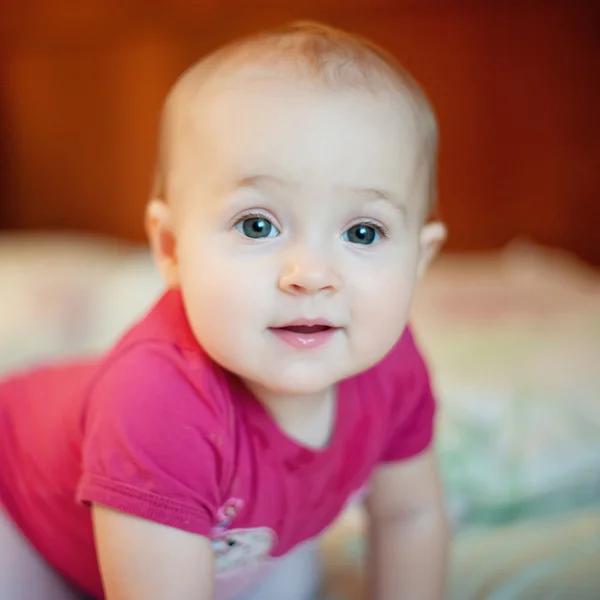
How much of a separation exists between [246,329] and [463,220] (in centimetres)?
148

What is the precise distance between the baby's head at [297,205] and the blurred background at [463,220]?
368 mm

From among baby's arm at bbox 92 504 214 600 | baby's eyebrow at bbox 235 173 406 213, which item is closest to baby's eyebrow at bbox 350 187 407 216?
baby's eyebrow at bbox 235 173 406 213

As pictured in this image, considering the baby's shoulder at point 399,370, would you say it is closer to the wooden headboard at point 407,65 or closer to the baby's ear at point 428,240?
the baby's ear at point 428,240

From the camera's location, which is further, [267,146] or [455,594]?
[455,594]

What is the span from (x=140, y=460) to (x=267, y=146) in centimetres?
23

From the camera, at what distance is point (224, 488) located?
1.99ft

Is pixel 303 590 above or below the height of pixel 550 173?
below

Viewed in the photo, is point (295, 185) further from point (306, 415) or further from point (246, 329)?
point (306, 415)

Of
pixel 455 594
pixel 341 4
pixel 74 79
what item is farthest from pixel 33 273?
pixel 455 594

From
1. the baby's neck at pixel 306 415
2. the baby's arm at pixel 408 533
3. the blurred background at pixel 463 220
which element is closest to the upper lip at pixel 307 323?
the baby's neck at pixel 306 415

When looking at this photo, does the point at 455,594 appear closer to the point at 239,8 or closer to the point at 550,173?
the point at 550,173

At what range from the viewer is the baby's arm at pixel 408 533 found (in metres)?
0.73

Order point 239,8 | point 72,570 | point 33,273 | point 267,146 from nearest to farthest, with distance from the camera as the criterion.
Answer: point 267,146 < point 72,570 < point 33,273 < point 239,8

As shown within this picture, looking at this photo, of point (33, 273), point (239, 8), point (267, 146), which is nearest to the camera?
point (267, 146)
